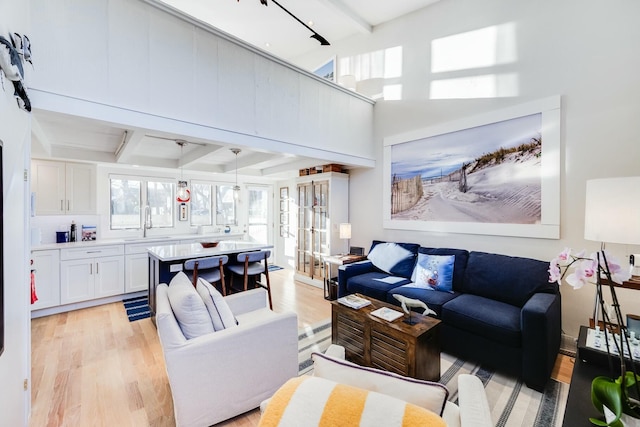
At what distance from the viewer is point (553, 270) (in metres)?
1.07

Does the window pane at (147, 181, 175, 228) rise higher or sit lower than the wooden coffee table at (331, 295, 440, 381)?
higher

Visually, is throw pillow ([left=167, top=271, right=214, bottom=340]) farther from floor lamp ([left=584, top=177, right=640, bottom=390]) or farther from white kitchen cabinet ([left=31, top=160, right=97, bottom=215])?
white kitchen cabinet ([left=31, top=160, right=97, bottom=215])

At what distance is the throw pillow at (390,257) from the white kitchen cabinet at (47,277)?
4.42 meters

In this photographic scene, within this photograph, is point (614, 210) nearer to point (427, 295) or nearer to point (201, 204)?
point (427, 295)

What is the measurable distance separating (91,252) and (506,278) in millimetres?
5462

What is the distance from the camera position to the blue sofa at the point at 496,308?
6.93 feet

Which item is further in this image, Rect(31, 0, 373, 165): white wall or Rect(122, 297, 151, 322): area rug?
Rect(122, 297, 151, 322): area rug

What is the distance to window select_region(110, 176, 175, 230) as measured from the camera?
15.8ft

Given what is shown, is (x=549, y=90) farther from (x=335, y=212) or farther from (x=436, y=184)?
(x=335, y=212)

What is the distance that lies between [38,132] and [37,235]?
109 cm

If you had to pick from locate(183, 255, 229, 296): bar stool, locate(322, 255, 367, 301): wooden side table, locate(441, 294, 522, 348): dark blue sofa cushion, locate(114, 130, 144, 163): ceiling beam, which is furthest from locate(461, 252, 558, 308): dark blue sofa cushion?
locate(114, 130, 144, 163): ceiling beam

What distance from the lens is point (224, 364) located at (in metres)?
1.79

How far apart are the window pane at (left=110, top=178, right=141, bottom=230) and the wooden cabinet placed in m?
0.91

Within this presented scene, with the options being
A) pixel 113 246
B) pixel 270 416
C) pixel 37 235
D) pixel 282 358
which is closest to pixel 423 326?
pixel 282 358
